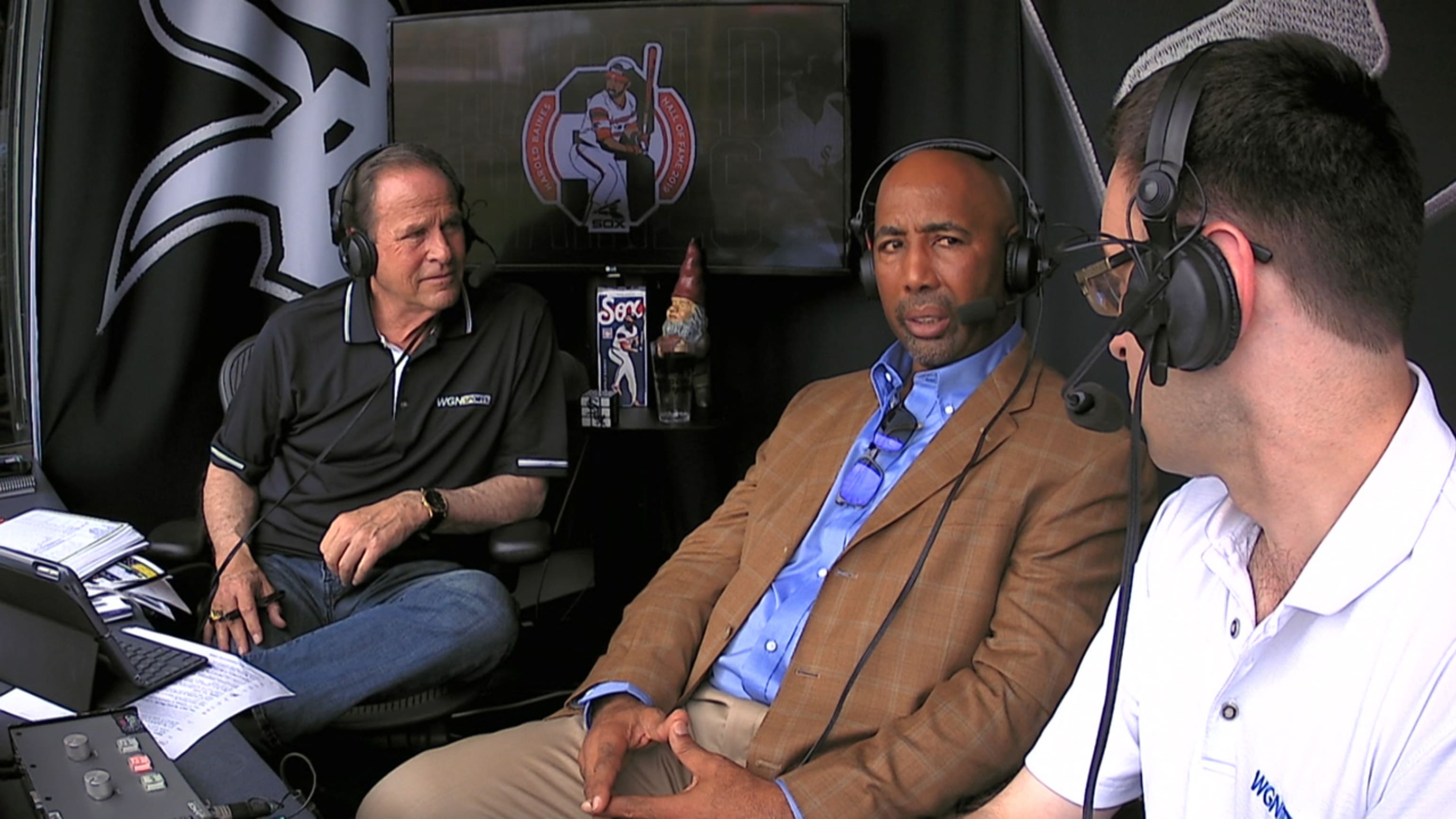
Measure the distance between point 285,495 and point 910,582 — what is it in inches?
50.8

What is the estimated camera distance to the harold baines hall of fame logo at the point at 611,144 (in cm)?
308

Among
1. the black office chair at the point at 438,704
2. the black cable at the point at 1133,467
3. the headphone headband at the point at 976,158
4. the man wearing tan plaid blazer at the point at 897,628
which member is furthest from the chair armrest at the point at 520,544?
the black cable at the point at 1133,467

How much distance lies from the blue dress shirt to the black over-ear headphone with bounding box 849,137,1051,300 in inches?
3.9

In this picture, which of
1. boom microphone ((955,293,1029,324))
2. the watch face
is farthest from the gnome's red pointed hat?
boom microphone ((955,293,1029,324))

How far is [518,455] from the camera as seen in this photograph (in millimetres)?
2508

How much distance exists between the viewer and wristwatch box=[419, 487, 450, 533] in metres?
2.31

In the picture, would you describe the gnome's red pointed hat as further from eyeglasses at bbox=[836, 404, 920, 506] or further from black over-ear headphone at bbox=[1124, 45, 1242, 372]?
black over-ear headphone at bbox=[1124, 45, 1242, 372]

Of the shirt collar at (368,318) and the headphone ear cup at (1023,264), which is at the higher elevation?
the headphone ear cup at (1023,264)

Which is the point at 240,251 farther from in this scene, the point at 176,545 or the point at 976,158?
the point at 976,158

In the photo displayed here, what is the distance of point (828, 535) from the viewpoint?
1872mm

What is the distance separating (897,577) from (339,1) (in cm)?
246

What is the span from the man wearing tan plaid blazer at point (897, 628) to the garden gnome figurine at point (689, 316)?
0.99m

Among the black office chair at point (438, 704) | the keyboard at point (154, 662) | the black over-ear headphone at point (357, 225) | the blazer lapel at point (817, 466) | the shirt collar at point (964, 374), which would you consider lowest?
the black office chair at point (438, 704)

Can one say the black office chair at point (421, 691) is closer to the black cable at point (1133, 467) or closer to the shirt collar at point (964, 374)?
the shirt collar at point (964, 374)
